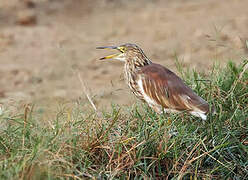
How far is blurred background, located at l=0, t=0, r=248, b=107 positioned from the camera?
7.09 meters

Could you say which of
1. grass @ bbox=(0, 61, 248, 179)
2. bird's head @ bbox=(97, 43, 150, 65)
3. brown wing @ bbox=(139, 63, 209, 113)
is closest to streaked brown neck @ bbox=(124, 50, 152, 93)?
bird's head @ bbox=(97, 43, 150, 65)

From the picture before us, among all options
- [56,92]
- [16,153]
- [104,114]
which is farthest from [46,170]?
[56,92]

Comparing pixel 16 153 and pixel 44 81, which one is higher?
pixel 16 153

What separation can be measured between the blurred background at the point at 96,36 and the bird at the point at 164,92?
5.84 feet

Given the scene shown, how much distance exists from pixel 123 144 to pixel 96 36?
5.76 metres

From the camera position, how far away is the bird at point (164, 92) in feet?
12.5

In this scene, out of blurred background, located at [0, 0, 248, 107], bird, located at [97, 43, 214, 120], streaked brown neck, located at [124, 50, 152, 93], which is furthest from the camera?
blurred background, located at [0, 0, 248, 107]

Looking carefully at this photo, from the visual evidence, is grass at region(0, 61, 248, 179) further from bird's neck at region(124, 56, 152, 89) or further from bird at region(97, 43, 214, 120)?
bird's neck at region(124, 56, 152, 89)

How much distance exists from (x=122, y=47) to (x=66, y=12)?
612 centimetres

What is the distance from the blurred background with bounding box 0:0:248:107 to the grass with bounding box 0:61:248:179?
196 centimetres

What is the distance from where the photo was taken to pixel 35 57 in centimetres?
812

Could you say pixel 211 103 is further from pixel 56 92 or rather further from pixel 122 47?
pixel 56 92

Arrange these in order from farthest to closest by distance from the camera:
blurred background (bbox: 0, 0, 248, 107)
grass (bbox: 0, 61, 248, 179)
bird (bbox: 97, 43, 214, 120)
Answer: blurred background (bbox: 0, 0, 248, 107) → bird (bbox: 97, 43, 214, 120) → grass (bbox: 0, 61, 248, 179)

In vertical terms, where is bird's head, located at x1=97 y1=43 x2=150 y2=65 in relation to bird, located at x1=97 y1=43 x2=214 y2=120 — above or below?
above
